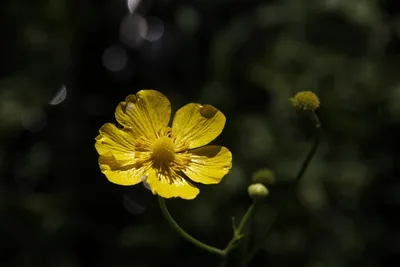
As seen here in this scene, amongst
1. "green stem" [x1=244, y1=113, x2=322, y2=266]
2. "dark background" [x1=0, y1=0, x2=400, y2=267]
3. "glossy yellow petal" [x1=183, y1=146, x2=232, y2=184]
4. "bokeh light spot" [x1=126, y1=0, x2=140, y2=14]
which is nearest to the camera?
"green stem" [x1=244, y1=113, x2=322, y2=266]

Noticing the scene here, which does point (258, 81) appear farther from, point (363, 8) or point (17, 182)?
point (17, 182)

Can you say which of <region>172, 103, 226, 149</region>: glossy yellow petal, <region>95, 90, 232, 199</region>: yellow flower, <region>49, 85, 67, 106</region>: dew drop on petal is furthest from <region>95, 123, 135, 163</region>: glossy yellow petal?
<region>49, 85, 67, 106</region>: dew drop on petal

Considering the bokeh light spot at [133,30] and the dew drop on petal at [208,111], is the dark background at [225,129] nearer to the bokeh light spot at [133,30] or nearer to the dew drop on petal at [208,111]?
the bokeh light spot at [133,30]

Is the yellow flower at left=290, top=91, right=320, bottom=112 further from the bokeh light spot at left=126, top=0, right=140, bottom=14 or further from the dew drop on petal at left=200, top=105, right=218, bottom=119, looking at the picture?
the bokeh light spot at left=126, top=0, right=140, bottom=14

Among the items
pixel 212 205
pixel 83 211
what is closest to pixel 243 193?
pixel 212 205

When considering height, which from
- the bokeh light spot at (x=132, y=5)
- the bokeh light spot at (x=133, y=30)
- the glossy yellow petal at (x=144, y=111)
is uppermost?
the glossy yellow petal at (x=144, y=111)

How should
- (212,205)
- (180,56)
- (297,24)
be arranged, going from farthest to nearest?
1. (180,56)
2. (297,24)
3. (212,205)

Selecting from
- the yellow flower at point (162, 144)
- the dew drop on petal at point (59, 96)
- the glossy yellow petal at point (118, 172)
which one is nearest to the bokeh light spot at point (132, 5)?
the dew drop on petal at point (59, 96)
